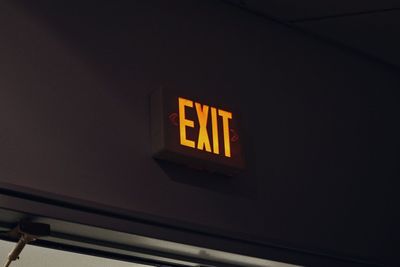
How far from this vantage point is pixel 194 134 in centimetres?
158

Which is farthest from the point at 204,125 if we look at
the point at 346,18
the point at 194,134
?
the point at 346,18

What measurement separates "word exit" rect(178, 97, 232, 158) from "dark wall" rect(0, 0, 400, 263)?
0.21ft

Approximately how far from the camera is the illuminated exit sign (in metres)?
1.54

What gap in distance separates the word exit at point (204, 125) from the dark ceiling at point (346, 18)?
15.3 inches

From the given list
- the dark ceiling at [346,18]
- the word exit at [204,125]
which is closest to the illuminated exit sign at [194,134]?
the word exit at [204,125]

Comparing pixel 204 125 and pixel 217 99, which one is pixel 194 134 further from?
pixel 217 99

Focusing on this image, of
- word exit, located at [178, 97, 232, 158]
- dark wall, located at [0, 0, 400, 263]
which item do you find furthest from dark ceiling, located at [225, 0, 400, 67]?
word exit, located at [178, 97, 232, 158]

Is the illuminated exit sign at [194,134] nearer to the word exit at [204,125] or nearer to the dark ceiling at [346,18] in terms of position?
the word exit at [204,125]

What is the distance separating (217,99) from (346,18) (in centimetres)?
48

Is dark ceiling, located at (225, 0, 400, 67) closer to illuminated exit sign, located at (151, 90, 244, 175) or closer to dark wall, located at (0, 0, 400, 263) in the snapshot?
dark wall, located at (0, 0, 400, 263)

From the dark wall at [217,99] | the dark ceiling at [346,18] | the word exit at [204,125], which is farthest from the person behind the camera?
the dark ceiling at [346,18]

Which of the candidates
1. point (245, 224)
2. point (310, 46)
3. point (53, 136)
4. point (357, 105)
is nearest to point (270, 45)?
point (310, 46)

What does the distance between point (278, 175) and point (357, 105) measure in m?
0.40

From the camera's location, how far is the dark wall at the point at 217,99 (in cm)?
144
